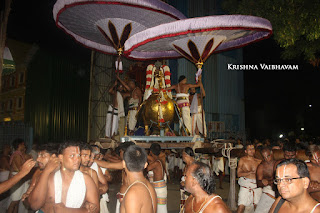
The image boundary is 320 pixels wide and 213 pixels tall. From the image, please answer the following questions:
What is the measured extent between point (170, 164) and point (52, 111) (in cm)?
753

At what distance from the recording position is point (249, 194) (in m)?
6.69

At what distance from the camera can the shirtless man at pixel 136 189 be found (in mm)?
2746

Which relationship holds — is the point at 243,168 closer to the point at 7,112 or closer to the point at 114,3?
the point at 114,3

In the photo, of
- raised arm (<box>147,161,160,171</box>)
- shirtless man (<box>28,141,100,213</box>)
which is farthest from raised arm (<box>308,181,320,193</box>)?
shirtless man (<box>28,141,100,213</box>)

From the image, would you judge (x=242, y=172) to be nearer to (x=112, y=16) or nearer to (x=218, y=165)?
(x=218, y=165)

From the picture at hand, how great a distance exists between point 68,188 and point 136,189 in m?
0.96

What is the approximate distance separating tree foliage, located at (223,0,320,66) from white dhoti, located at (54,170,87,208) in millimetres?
8101

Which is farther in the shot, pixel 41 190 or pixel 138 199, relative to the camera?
pixel 41 190

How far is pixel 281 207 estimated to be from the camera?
2.89 m

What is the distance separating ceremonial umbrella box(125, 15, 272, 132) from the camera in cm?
727

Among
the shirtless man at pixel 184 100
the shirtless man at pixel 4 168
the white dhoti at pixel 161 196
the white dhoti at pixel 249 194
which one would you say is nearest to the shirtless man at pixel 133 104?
the shirtless man at pixel 184 100

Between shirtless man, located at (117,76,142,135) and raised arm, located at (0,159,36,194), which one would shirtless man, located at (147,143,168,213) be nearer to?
shirtless man, located at (117,76,142,135)

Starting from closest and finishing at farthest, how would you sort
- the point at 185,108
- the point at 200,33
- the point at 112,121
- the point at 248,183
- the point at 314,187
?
the point at 314,187, the point at 248,183, the point at 200,33, the point at 185,108, the point at 112,121

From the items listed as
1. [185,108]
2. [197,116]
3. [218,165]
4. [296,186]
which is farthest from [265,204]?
[218,165]
